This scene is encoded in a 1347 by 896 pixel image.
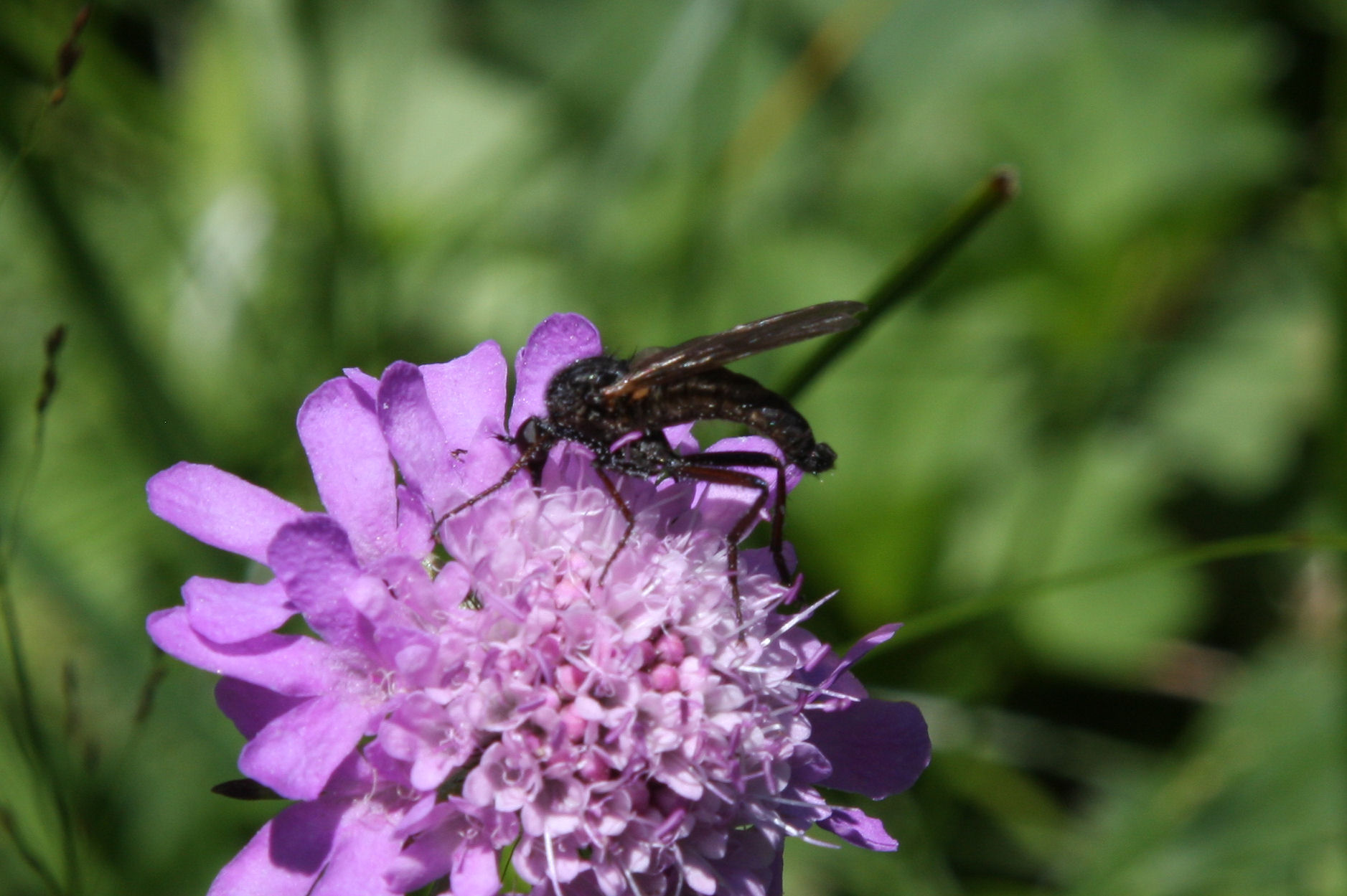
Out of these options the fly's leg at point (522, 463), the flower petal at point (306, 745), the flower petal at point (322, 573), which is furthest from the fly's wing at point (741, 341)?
the flower petal at point (306, 745)

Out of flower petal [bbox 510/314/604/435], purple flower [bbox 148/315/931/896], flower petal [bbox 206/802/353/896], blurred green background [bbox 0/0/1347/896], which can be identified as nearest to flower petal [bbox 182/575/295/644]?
purple flower [bbox 148/315/931/896]

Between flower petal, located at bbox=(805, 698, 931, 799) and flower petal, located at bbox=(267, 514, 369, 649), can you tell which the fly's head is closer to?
flower petal, located at bbox=(267, 514, 369, 649)

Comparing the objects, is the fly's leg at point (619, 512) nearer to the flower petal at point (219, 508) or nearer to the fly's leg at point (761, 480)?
the fly's leg at point (761, 480)

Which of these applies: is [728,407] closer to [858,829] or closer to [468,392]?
[468,392]

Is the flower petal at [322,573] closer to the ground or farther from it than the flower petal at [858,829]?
farther from it

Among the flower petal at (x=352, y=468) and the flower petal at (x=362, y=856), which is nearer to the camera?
the flower petal at (x=362, y=856)

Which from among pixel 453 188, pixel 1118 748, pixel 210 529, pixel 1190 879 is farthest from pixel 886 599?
pixel 210 529

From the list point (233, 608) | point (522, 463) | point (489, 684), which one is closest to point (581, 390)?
point (522, 463)
